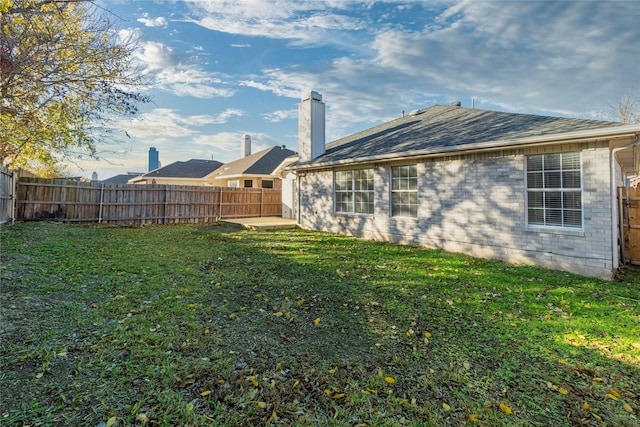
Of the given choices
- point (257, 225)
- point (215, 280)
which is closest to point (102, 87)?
point (257, 225)

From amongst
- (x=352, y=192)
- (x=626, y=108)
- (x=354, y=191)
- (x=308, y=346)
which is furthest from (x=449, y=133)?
(x=626, y=108)

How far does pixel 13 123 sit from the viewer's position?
10578 mm

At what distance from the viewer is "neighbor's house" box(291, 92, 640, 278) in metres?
6.12

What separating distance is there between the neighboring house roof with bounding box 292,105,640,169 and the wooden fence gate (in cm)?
226

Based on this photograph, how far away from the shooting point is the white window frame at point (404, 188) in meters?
9.40

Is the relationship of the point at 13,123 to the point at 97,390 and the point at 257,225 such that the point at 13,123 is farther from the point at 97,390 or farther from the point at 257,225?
the point at 97,390

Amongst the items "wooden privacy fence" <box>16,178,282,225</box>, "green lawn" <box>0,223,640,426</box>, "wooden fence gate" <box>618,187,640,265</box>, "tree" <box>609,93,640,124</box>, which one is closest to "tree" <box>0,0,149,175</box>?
"wooden privacy fence" <box>16,178,282,225</box>

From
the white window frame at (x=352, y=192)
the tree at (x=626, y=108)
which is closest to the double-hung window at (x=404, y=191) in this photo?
the white window frame at (x=352, y=192)

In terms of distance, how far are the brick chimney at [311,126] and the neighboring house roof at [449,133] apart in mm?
498

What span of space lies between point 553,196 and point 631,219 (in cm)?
258

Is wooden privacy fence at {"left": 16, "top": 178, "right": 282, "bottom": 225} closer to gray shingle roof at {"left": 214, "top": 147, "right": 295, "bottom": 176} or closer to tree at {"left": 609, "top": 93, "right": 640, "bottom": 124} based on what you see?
gray shingle roof at {"left": 214, "top": 147, "right": 295, "bottom": 176}

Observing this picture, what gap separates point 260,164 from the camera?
22.6m

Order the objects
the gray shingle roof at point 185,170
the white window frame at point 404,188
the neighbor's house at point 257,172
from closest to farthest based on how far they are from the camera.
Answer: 1. the white window frame at point 404,188
2. the neighbor's house at point 257,172
3. the gray shingle roof at point 185,170

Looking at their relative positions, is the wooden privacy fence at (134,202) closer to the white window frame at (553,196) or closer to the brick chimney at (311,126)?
the brick chimney at (311,126)
